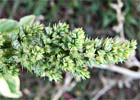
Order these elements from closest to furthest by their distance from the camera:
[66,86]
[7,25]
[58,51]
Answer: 1. [58,51]
2. [7,25]
3. [66,86]

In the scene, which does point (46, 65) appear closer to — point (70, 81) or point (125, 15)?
point (70, 81)

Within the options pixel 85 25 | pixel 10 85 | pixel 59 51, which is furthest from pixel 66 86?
pixel 59 51

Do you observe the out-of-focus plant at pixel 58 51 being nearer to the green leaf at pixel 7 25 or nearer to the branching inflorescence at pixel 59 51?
the branching inflorescence at pixel 59 51

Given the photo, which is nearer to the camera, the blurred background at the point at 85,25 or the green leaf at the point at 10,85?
the green leaf at the point at 10,85

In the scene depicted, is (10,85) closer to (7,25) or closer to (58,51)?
(7,25)

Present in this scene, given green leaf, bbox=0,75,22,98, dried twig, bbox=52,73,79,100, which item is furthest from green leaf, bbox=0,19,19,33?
dried twig, bbox=52,73,79,100

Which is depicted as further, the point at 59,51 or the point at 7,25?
the point at 7,25

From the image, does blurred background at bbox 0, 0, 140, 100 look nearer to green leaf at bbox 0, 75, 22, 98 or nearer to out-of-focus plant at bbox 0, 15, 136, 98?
green leaf at bbox 0, 75, 22, 98

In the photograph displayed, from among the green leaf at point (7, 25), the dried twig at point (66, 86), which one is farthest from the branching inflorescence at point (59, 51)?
the dried twig at point (66, 86)
